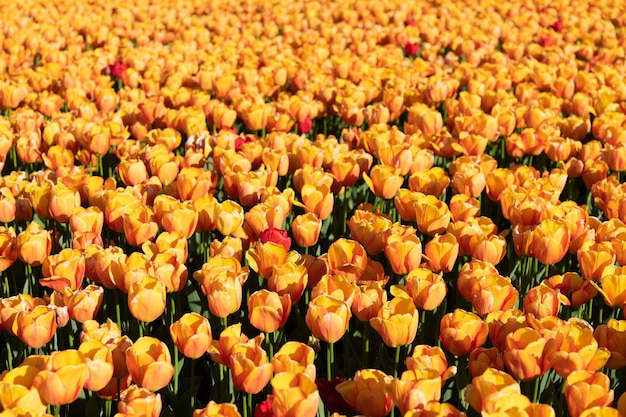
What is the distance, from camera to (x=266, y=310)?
239 centimetres

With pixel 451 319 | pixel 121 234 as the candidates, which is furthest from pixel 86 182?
pixel 451 319

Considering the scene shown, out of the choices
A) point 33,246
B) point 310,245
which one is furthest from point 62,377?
point 310,245

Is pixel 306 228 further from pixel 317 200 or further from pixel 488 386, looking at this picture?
pixel 488 386

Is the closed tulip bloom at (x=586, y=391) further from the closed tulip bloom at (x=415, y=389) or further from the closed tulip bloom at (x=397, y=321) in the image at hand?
the closed tulip bloom at (x=397, y=321)

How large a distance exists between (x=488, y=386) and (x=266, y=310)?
2.42ft

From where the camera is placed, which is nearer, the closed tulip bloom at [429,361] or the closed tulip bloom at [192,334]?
the closed tulip bloom at [429,361]

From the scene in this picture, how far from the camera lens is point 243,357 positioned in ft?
7.01

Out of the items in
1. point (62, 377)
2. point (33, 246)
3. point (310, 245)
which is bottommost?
point (310, 245)

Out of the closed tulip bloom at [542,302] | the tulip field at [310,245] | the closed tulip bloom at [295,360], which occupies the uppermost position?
the closed tulip bloom at [542,302]

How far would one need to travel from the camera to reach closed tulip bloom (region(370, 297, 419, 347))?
2305mm

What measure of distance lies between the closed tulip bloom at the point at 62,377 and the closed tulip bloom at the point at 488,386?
963mm

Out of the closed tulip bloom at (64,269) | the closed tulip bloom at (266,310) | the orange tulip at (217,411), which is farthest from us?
the closed tulip bloom at (64,269)

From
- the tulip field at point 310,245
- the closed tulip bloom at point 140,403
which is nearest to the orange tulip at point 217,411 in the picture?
the tulip field at point 310,245

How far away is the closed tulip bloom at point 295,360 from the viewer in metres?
2.06
